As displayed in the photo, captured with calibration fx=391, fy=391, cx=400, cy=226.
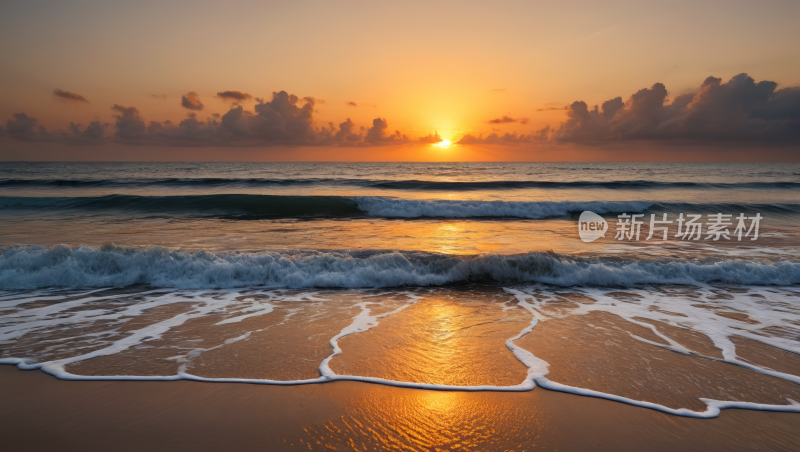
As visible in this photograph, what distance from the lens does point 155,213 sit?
15.8 m

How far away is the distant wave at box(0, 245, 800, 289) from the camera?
6.88 meters

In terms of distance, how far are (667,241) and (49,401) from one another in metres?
12.6

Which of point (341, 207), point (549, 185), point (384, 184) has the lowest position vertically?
point (341, 207)

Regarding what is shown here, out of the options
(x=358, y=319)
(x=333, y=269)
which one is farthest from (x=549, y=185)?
(x=358, y=319)

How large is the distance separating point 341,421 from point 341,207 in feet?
50.6

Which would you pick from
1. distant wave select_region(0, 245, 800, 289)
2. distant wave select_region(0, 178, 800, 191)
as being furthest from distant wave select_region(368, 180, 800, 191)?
distant wave select_region(0, 245, 800, 289)

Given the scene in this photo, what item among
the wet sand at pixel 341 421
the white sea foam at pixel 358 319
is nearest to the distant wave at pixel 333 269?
the white sea foam at pixel 358 319

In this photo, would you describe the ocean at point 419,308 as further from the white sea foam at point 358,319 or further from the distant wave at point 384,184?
the distant wave at point 384,184

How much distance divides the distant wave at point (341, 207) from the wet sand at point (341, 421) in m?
13.0

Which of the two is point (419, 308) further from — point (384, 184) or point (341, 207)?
point (384, 184)

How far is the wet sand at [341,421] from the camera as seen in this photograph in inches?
103

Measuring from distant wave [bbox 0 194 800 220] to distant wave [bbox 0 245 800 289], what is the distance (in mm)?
8820

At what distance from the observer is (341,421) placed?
9.34 ft

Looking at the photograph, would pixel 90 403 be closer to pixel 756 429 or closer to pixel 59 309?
pixel 59 309
